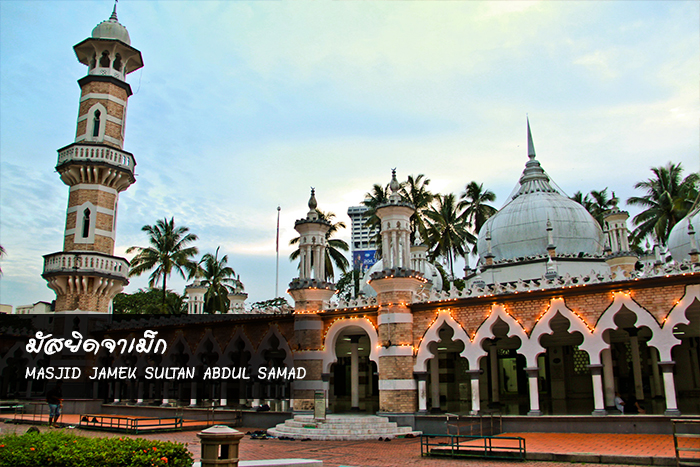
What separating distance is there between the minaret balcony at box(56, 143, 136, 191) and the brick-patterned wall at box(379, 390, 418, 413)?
20020 millimetres

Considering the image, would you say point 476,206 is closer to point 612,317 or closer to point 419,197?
point 419,197

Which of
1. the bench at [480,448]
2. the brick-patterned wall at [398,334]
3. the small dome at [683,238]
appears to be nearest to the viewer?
the bench at [480,448]

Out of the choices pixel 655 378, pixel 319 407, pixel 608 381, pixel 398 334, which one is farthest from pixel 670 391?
pixel 319 407

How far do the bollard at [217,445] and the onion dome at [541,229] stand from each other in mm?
22545

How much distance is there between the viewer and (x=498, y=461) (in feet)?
43.9

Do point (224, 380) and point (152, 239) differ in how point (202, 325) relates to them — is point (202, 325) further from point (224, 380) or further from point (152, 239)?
point (152, 239)

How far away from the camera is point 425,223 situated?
130 ft

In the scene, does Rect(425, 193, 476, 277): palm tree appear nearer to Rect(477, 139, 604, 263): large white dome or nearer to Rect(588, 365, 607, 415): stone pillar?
Rect(477, 139, 604, 263): large white dome

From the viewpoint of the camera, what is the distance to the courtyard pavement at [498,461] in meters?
12.8

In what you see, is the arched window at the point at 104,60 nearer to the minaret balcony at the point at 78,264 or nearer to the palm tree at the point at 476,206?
the minaret balcony at the point at 78,264

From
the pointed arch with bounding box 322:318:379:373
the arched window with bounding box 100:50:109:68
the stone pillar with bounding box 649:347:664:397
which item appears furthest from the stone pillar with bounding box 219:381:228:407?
the arched window with bounding box 100:50:109:68

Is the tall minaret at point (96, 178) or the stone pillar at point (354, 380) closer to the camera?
the stone pillar at point (354, 380)

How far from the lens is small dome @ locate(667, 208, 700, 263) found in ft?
85.2

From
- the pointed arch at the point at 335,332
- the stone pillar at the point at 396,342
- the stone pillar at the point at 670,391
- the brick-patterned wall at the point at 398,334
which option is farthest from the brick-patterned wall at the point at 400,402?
the stone pillar at the point at 670,391
